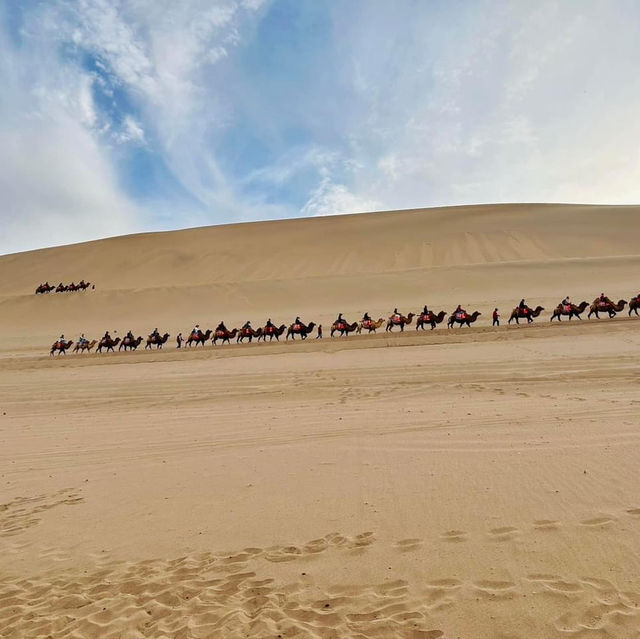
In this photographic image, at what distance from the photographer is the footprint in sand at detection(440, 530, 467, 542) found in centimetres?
457

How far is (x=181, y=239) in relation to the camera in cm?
8175

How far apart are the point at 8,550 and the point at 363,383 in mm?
9385

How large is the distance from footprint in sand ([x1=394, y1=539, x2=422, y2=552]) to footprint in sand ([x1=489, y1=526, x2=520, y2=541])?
58cm

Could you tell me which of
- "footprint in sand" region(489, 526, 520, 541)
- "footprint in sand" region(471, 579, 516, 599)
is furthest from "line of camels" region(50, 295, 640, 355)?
"footprint in sand" region(471, 579, 516, 599)

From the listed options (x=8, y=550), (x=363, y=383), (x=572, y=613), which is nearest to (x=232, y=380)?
(x=363, y=383)

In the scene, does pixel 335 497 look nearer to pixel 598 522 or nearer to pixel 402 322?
pixel 598 522

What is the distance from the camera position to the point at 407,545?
457cm

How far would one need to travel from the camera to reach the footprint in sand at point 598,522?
4.51 m

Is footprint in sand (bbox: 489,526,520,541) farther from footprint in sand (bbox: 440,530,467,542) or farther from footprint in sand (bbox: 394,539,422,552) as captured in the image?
footprint in sand (bbox: 394,539,422,552)

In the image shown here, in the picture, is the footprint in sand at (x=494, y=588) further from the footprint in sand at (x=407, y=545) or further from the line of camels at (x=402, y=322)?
the line of camels at (x=402, y=322)

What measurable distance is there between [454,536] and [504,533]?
1.29 feet

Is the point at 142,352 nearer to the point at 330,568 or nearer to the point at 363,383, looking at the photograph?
the point at 363,383

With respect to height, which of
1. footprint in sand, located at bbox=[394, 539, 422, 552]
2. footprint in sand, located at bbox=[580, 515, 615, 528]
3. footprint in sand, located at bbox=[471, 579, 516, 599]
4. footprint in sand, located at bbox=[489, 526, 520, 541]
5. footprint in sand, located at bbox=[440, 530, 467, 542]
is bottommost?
footprint in sand, located at bbox=[471, 579, 516, 599]

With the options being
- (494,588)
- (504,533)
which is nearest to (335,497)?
(504,533)
